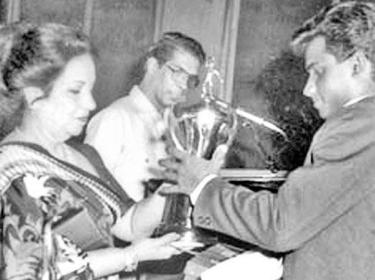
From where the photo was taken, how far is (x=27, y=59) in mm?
1134

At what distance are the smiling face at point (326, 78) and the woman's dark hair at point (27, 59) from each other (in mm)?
381

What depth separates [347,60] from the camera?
115 centimetres

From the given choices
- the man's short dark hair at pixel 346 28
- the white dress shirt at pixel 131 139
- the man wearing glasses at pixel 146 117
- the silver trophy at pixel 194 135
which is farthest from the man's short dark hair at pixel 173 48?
the man's short dark hair at pixel 346 28

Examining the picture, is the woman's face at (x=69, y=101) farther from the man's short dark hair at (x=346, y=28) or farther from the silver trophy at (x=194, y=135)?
the man's short dark hair at (x=346, y=28)

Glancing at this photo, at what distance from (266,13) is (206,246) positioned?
1.30 m

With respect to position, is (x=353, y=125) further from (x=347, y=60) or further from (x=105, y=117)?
(x=105, y=117)

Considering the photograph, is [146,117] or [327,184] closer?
[327,184]

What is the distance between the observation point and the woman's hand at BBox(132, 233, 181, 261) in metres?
1.23

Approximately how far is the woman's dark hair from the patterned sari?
0.23 feet

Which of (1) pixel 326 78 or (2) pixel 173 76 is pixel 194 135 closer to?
(1) pixel 326 78

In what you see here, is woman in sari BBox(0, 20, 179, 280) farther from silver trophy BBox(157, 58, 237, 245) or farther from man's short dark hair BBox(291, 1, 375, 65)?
man's short dark hair BBox(291, 1, 375, 65)

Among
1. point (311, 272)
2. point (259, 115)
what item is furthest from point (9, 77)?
point (259, 115)

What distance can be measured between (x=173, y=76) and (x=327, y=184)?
944 mm

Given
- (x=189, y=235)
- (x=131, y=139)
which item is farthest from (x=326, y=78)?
(x=131, y=139)
